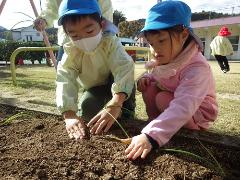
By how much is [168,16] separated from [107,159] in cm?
81

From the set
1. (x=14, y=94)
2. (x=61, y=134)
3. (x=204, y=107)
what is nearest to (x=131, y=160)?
(x=61, y=134)

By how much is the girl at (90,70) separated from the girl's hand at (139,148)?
328mm

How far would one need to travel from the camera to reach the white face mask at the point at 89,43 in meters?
1.97

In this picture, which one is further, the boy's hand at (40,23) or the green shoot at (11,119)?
the boy's hand at (40,23)

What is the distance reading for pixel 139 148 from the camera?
4.68ft

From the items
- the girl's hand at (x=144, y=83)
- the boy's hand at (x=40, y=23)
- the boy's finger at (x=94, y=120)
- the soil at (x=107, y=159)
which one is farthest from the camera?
the boy's hand at (x=40, y=23)

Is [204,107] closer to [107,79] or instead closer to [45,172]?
[107,79]

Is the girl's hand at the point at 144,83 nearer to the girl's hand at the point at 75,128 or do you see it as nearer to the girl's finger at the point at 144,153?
the girl's hand at the point at 75,128

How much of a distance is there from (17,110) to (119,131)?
3.60ft

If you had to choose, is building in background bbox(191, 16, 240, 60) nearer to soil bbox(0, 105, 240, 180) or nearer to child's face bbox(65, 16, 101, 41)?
child's face bbox(65, 16, 101, 41)

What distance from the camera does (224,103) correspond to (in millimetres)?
3812

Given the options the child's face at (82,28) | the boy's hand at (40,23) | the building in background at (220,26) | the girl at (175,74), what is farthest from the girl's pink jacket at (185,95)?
the building in background at (220,26)

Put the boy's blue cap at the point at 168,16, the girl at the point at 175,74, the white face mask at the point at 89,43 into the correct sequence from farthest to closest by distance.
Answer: the white face mask at the point at 89,43, the boy's blue cap at the point at 168,16, the girl at the point at 175,74

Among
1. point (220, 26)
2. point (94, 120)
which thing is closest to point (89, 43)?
point (94, 120)
